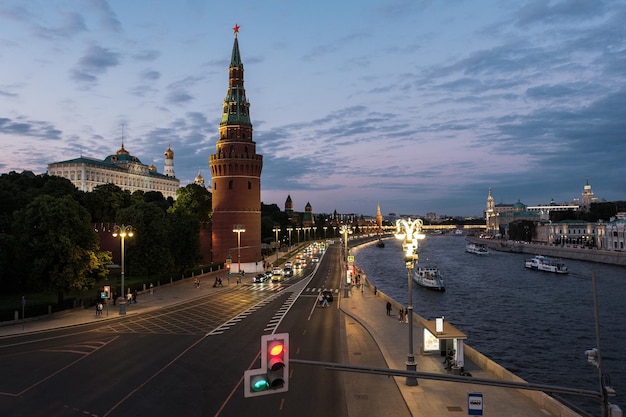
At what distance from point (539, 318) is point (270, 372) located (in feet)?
193

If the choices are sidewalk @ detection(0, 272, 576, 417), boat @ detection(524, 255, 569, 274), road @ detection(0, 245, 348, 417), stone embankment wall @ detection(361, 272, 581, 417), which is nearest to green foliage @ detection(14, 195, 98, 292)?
sidewalk @ detection(0, 272, 576, 417)

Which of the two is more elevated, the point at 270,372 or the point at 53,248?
the point at 53,248

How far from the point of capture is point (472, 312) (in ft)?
218

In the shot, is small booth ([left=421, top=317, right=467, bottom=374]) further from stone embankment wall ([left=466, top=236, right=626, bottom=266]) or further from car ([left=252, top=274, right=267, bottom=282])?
stone embankment wall ([left=466, top=236, right=626, bottom=266])

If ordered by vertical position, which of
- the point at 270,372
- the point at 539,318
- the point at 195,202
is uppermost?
the point at 195,202

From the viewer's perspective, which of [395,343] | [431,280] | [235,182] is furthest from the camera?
[235,182]

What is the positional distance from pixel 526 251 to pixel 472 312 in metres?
146

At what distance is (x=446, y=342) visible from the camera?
33188mm

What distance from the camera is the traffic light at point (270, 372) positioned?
10.8 meters

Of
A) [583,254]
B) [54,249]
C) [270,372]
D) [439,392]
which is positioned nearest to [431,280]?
[54,249]

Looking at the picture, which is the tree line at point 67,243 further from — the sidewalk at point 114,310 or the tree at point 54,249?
the sidewalk at point 114,310

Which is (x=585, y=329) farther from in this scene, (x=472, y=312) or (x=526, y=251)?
(x=526, y=251)

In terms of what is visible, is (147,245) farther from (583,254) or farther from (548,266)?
(583,254)

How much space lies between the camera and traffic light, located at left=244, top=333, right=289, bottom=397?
424 inches
